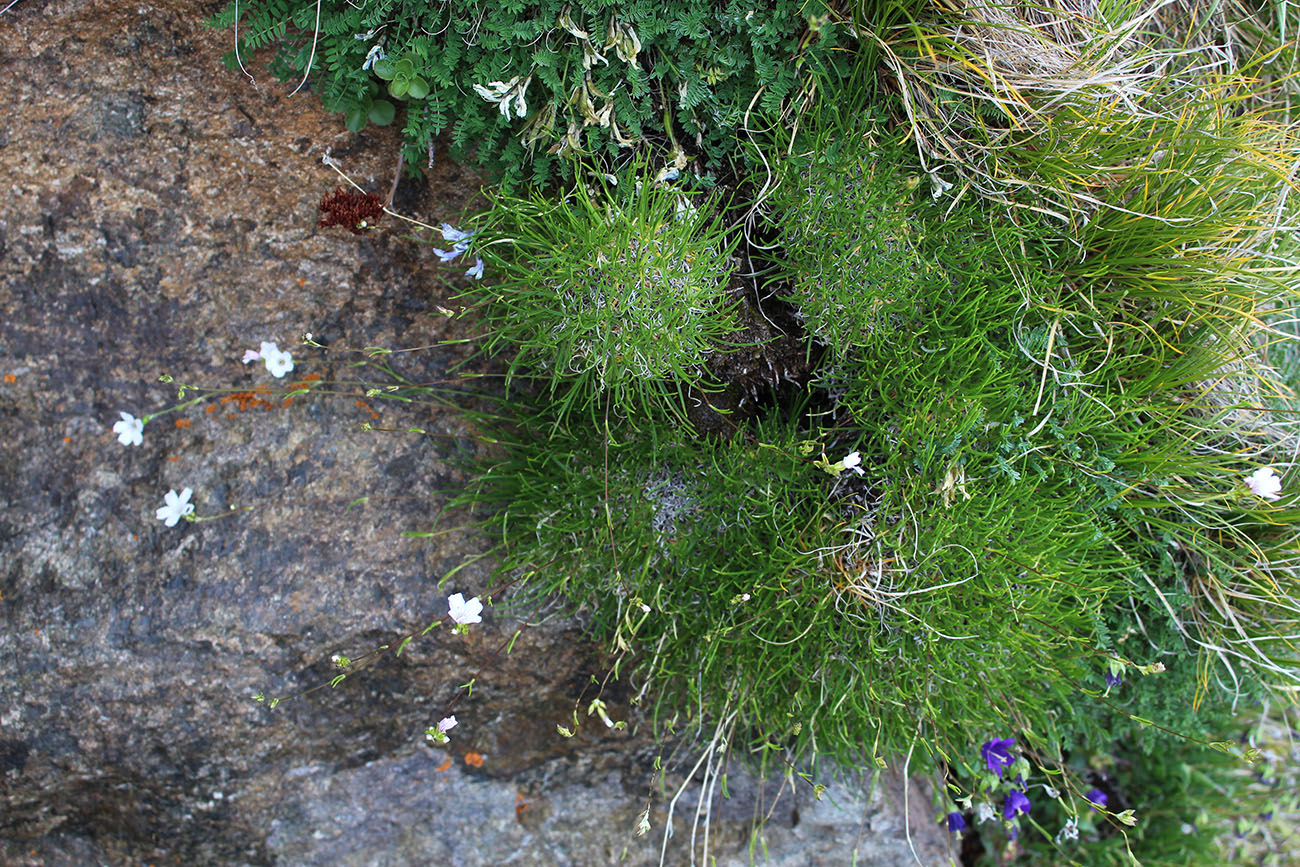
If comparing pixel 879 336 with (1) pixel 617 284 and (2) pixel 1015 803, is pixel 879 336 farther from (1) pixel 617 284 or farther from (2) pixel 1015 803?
(2) pixel 1015 803

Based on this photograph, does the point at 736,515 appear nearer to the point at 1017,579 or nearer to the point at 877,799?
the point at 1017,579

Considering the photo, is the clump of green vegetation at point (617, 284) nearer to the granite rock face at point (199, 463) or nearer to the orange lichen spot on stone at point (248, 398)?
the granite rock face at point (199, 463)

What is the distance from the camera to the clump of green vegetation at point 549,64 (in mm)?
2021

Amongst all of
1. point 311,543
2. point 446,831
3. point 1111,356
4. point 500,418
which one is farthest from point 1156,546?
point 311,543

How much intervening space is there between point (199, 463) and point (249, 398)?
0.26 m

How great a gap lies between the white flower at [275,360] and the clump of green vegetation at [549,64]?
75 cm

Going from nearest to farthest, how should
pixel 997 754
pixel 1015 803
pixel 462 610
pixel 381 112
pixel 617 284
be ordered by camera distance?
pixel 617 284 → pixel 462 610 → pixel 381 112 → pixel 997 754 → pixel 1015 803

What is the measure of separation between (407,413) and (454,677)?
93cm

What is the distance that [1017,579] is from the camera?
7.45ft

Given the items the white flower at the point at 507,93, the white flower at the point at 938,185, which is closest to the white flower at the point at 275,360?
the white flower at the point at 507,93

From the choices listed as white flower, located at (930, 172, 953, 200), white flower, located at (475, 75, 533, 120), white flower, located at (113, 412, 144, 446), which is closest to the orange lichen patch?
white flower, located at (113, 412, 144, 446)

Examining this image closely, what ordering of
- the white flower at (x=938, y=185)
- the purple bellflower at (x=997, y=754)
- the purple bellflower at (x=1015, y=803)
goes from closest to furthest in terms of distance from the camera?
1. the white flower at (x=938, y=185)
2. the purple bellflower at (x=997, y=754)
3. the purple bellflower at (x=1015, y=803)

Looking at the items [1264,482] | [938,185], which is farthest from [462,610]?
[1264,482]

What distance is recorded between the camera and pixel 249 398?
2.47m
